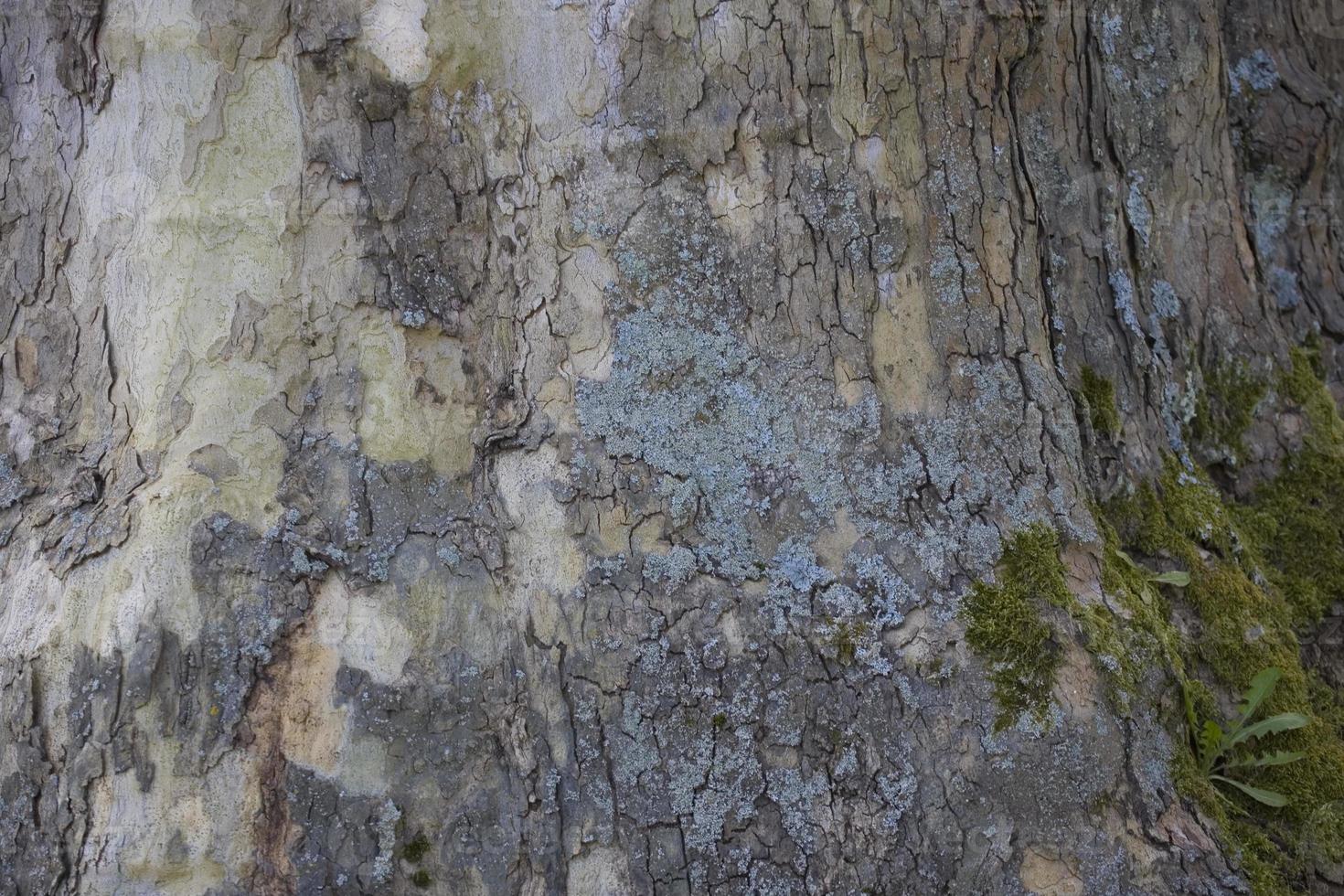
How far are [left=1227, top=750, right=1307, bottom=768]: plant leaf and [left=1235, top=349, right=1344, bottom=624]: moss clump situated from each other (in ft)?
1.74

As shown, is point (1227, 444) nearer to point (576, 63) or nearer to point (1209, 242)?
point (1209, 242)

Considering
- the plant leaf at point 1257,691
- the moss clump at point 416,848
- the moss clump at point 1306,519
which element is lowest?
the moss clump at point 416,848

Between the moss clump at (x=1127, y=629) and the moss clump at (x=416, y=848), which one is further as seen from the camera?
the moss clump at (x=1127, y=629)

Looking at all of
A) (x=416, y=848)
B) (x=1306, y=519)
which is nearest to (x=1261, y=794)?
(x=1306, y=519)

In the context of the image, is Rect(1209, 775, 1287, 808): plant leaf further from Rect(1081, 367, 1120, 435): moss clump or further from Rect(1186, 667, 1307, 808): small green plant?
Rect(1081, 367, 1120, 435): moss clump

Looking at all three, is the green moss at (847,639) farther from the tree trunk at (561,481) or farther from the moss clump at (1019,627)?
the moss clump at (1019,627)

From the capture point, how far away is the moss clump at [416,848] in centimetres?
214

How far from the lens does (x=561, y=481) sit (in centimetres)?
227

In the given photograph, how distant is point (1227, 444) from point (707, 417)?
169 cm

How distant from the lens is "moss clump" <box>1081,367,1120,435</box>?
8.81ft

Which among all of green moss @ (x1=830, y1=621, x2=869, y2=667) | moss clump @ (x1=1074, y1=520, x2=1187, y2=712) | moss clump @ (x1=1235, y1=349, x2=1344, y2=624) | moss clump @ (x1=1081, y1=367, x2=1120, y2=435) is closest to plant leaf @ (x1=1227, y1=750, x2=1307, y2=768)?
moss clump @ (x1=1074, y1=520, x2=1187, y2=712)

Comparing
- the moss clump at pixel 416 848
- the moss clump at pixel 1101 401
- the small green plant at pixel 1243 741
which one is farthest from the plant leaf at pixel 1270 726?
the moss clump at pixel 416 848

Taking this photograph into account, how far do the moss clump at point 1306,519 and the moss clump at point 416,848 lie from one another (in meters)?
2.29

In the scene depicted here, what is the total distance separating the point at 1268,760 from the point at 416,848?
6.45 ft
